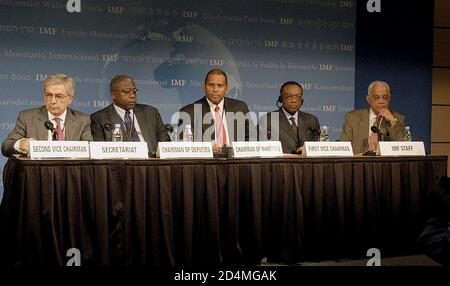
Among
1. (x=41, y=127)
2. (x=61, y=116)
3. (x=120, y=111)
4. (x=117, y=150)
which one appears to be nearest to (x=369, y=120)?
(x=120, y=111)

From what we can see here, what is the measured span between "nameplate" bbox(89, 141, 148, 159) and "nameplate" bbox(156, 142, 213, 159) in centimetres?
11

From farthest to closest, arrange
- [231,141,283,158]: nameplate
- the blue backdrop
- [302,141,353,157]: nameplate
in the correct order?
the blue backdrop
[302,141,353,157]: nameplate
[231,141,283,158]: nameplate

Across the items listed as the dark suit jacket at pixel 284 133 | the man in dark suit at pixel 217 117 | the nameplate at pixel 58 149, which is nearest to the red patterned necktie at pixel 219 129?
the man in dark suit at pixel 217 117

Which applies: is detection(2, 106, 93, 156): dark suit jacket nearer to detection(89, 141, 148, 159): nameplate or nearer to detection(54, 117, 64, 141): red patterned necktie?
detection(54, 117, 64, 141): red patterned necktie

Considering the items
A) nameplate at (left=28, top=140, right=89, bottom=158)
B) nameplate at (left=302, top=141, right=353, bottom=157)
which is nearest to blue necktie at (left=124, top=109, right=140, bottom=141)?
nameplate at (left=28, top=140, right=89, bottom=158)

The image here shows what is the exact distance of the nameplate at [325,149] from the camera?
12.2 feet

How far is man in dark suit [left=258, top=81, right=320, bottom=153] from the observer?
15.0 feet

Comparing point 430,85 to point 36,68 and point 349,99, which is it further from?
point 36,68

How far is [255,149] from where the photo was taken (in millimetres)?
3613

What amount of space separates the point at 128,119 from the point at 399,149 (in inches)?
79.6

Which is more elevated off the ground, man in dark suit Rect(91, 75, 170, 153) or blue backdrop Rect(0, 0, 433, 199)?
blue backdrop Rect(0, 0, 433, 199)

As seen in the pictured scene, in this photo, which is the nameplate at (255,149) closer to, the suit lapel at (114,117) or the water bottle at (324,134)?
the water bottle at (324,134)

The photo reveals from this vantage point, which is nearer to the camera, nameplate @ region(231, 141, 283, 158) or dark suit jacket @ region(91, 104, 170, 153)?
nameplate @ region(231, 141, 283, 158)
